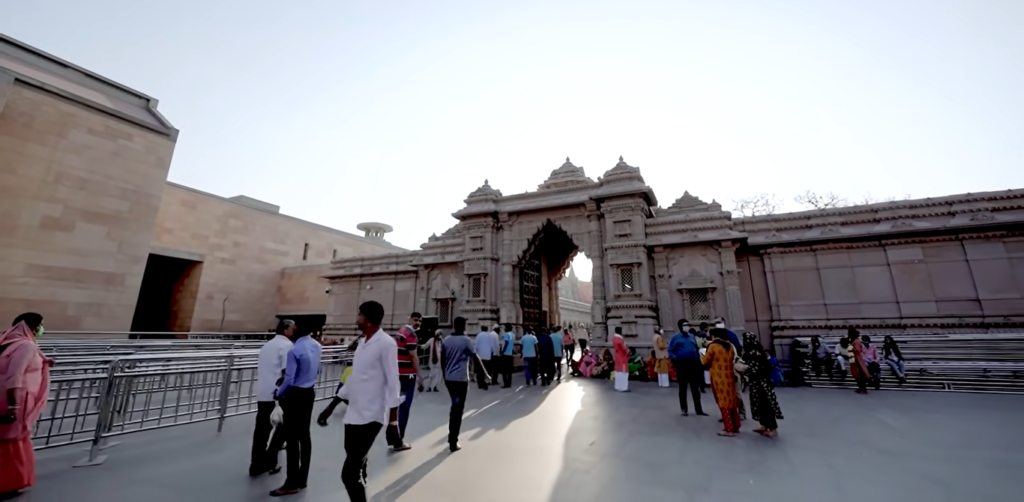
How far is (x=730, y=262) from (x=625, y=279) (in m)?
3.55

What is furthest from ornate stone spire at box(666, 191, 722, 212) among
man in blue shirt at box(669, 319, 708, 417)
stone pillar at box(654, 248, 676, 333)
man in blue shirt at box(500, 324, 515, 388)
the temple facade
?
man in blue shirt at box(500, 324, 515, 388)

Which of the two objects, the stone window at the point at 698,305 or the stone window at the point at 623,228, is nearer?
the stone window at the point at 698,305

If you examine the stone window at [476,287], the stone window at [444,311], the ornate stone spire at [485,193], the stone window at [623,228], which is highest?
the ornate stone spire at [485,193]

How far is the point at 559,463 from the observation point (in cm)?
448

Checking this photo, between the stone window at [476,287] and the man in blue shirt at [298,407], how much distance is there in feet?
38.0

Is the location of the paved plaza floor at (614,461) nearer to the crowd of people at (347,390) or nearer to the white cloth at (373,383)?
the crowd of people at (347,390)

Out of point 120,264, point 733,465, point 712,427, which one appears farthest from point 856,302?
point 120,264

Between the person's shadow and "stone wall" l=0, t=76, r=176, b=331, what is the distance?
15.5 meters

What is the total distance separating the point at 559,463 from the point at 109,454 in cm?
562

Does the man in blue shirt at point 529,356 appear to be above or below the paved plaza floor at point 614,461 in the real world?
above

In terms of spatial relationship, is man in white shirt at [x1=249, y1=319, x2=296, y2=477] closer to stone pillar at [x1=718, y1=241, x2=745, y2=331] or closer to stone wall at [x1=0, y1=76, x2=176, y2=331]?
stone pillar at [x1=718, y1=241, x2=745, y2=331]

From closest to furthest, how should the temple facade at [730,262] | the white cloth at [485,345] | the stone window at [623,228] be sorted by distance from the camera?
1. the white cloth at [485,345]
2. the temple facade at [730,262]
3. the stone window at [623,228]

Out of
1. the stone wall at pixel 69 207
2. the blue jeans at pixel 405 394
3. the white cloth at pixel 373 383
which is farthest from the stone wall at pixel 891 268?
the stone wall at pixel 69 207

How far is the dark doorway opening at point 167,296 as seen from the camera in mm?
19516
